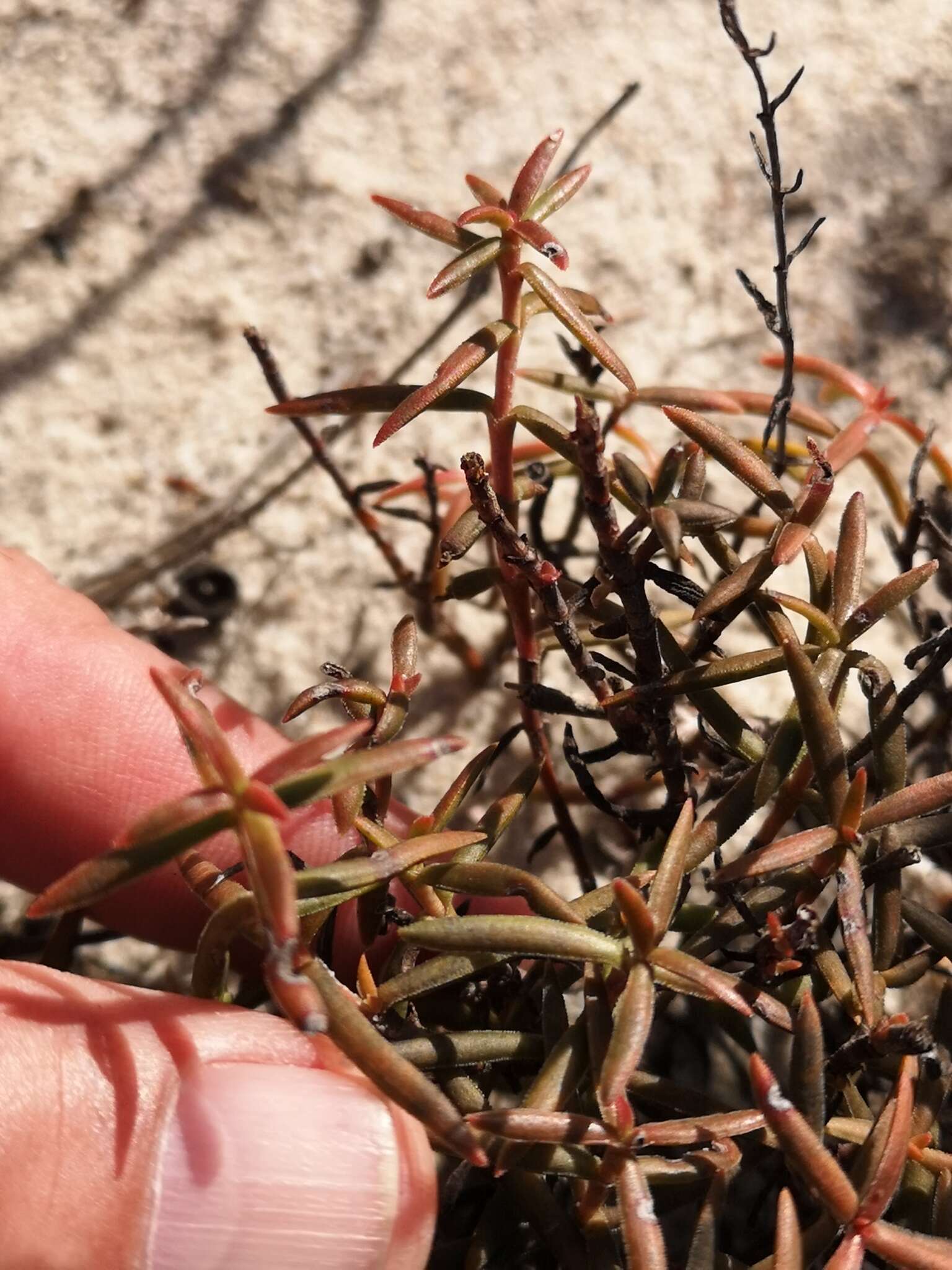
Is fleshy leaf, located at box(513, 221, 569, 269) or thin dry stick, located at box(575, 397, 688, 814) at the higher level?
fleshy leaf, located at box(513, 221, 569, 269)

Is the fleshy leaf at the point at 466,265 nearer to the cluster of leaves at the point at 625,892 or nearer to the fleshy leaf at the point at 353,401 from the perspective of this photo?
the cluster of leaves at the point at 625,892

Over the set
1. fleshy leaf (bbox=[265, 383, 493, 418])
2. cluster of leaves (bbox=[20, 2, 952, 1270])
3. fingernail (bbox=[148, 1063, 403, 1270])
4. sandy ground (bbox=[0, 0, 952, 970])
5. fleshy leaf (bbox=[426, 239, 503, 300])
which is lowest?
fingernail (bbox=[148, 1063, 403, 1270])

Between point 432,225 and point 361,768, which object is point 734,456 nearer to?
point 432,225

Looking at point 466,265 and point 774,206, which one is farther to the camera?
point 774,206

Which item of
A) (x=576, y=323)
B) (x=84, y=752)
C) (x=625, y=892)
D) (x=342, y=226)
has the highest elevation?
(x=342, y=226)

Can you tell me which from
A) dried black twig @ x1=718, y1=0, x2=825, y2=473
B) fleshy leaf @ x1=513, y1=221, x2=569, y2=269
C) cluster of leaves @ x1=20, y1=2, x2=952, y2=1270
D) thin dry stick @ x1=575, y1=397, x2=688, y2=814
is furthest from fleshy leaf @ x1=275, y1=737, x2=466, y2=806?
dried black twig @ x1=718, y1=0, x2=825, y2=473

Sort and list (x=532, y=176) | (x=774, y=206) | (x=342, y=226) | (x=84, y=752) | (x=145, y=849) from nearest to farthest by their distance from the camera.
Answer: (x=145, y=849), (x=532, y=176), (x=774, y=206), (x=84, y=752), (x=342, y=226)

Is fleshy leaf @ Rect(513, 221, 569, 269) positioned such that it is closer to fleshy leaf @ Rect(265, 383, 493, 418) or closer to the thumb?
fleshy leaf @ Rect(265, 383, 493, 418)

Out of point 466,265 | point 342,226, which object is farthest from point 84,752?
point 342,226

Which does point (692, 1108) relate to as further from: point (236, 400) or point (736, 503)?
point (236, 400)
